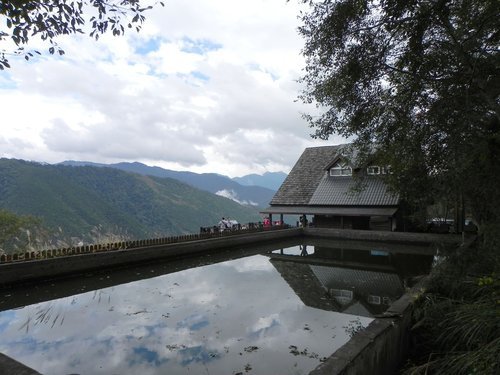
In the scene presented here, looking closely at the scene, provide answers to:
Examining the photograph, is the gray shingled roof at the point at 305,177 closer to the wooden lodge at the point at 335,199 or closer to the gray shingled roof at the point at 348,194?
the wooden lodge at the point at 335,199

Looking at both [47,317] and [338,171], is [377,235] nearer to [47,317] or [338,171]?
[338,171]

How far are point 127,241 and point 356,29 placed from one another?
425 inches

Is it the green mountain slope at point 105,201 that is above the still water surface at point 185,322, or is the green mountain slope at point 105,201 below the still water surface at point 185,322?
above

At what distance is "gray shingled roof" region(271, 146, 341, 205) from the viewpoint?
28109 mm

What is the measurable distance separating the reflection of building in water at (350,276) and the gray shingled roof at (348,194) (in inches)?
244

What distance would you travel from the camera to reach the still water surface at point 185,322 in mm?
5922

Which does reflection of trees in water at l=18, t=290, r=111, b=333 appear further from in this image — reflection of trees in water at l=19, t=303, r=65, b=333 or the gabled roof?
the gabled roof

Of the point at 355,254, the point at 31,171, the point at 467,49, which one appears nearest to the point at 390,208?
the point at 355,254

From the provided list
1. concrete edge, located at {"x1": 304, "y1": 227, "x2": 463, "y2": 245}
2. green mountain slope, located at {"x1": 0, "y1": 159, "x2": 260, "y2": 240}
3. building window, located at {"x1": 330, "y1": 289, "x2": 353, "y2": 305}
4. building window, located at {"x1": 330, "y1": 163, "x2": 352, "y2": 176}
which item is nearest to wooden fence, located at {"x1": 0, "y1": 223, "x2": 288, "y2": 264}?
concrete edge, located at {"x1": 304, "y1": 227, "x2": 463, "y2": 245}

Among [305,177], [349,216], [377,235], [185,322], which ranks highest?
[305,177]

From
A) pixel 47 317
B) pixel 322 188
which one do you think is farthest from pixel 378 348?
pixel 322 188

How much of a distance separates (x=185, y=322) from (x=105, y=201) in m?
76.9

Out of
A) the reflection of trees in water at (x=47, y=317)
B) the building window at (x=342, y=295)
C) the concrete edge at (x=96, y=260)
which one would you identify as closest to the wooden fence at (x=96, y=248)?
the concrete edge at (x=96, y=260)

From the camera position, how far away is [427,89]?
7.98 meters
